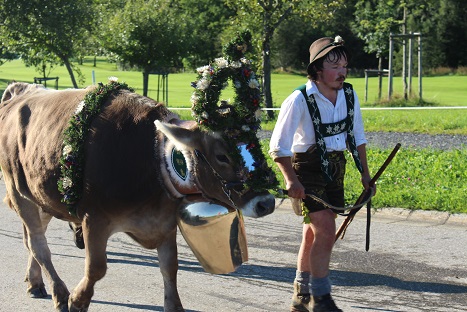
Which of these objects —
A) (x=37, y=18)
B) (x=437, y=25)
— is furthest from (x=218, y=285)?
(x=437, y=25)

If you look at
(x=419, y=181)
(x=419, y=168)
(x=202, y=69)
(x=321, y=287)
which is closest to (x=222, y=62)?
(x=202, y=69)

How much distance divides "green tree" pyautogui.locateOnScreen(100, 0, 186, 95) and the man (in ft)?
58.2

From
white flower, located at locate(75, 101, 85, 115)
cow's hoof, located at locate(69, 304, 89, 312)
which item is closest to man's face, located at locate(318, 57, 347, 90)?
white flower, located at locate(75, 101, 85, 115)

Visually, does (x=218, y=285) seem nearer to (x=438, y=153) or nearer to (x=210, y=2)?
(x=438, y=153)

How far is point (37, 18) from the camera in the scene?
19781 millimetres

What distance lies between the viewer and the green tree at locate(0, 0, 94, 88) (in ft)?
65.0

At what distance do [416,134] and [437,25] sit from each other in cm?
3753

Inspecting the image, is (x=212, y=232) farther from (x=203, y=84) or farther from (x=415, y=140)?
(x=415, y=140)

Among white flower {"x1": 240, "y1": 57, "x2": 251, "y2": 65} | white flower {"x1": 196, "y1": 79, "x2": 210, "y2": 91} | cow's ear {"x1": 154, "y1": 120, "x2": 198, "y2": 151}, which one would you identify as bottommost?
cow's ear {"x1": 154, "y1": 120, "x2": 198, "y2": 151}

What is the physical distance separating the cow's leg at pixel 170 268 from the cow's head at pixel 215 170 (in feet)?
2.30

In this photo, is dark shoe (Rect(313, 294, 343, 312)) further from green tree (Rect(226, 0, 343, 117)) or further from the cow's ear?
green tree (Rect(226, 0, 343, 117))

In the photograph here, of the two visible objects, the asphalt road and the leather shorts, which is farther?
the asphalt road

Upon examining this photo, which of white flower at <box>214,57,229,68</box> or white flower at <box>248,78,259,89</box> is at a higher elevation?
white flower at <box>214,57,229,68</box>

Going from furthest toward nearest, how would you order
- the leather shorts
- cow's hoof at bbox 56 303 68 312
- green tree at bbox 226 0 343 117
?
green tree at bbox 226 0 343 117, cow's hoof at bbox 56 303 68 312, the leather shorts
